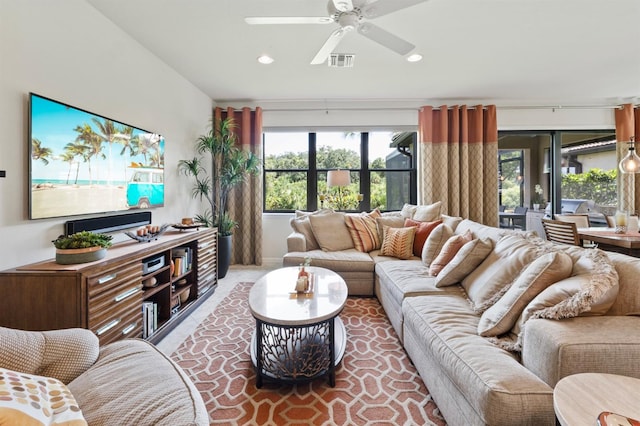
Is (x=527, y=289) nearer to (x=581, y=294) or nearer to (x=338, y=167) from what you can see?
(x=581, y=294)

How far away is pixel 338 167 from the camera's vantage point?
182 inches

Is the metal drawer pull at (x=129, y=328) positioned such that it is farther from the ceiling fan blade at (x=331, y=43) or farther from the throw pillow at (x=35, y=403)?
the ceiling fan blade at (x=331, y=43)

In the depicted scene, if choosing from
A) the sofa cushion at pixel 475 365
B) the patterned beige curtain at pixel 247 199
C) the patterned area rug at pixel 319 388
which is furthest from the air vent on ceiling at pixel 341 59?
the patterned area rug at pixel 319 388

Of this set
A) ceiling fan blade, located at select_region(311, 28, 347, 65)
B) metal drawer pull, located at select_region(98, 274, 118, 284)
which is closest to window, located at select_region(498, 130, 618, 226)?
ceiling fan blade, located at select_region(311, 28, 347, 65)

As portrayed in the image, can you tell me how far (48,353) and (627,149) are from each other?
6600mm

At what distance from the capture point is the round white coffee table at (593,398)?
782 mm

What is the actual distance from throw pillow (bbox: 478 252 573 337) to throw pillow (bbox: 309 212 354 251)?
2132mm

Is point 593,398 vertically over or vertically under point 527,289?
under

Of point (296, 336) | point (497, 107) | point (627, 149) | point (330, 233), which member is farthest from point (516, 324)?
point (627, 149)

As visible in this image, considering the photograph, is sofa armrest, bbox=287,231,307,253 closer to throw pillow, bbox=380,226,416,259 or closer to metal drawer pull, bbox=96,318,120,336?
throw pillow, bbox=380,226,416,259

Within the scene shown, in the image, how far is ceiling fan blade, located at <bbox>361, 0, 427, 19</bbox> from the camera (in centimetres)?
163

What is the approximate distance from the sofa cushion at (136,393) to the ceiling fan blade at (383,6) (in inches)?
85.7

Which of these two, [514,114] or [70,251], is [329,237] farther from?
[514,114]

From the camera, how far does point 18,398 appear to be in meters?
0.79
